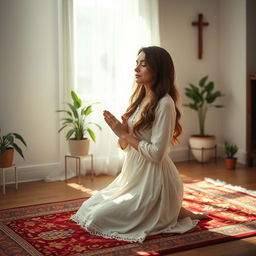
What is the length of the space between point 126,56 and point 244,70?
4.61 ft

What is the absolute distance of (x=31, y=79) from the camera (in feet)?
16.4

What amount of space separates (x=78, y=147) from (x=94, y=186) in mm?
401

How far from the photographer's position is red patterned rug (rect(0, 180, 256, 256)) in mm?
3131

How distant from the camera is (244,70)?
5.78 m

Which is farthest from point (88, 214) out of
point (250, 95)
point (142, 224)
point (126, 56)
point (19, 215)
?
point (250, 95)

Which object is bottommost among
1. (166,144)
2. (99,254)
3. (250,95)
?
(99,254)

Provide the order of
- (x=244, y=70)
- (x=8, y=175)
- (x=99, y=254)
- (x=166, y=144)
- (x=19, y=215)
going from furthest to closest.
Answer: (x=244, y=70), (x=8, y=175), (x=19, y=215), (x=166, y=144), (x=99, y=254)

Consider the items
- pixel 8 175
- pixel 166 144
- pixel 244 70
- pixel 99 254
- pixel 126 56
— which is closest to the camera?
pixel 99 254

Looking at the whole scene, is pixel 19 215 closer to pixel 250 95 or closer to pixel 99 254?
pixel 99 254

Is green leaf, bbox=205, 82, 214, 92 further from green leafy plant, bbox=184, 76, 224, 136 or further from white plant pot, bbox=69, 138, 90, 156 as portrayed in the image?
white plant pot, bbox=69, 138, 90, 156

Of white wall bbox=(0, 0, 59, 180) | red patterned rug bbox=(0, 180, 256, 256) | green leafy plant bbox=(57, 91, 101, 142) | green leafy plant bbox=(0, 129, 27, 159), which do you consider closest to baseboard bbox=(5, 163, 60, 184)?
white wall bbox=(0, 0, 59, 180)

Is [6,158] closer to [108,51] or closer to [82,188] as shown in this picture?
[82,188]

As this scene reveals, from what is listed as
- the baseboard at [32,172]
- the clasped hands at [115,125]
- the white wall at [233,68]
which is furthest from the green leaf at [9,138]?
the white wall at [233,68]

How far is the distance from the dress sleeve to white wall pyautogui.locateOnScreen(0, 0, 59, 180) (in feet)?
6.59
